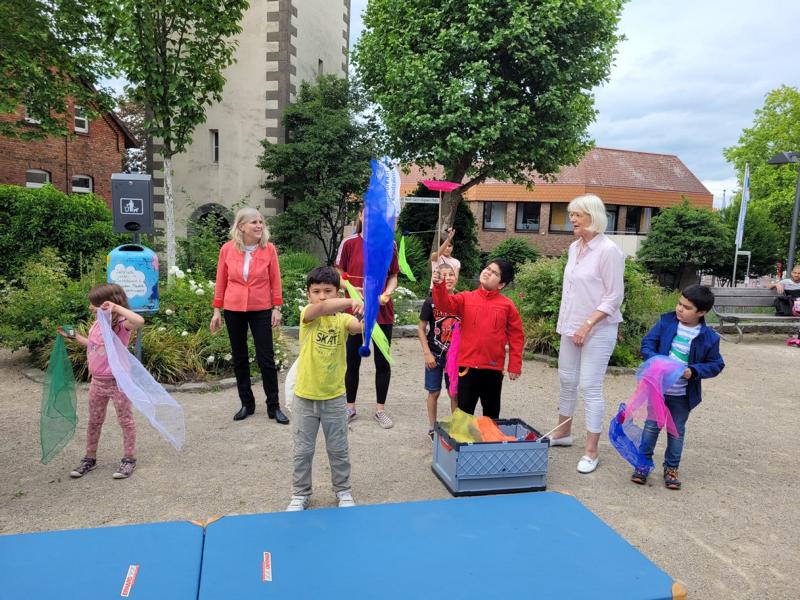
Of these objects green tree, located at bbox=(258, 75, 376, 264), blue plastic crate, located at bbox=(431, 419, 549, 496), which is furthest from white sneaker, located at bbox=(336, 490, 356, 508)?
green tree, located at bbox=(258, 75, 376, 264)

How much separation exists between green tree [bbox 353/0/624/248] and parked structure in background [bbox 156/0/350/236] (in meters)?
2.42

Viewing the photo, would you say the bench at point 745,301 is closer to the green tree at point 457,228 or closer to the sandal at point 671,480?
the green tree at point 457,228

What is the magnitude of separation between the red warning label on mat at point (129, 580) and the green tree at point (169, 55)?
689 cm

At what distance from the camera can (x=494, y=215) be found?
3366 centimetres

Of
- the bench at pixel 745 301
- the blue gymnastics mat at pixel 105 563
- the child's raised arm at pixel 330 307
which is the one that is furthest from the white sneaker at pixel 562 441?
the bench at pixel 745 301

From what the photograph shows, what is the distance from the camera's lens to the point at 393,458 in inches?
173

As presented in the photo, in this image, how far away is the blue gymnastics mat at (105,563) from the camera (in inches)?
80.6

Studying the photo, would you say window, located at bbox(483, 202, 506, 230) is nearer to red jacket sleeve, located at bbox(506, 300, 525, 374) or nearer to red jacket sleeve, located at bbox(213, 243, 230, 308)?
red jacket sleeve, located at bbox(213, 243, 230, 308)

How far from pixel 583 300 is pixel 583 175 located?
29.3 m

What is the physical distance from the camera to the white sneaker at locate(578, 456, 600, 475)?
4.20 metres

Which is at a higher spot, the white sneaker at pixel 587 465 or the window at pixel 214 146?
the window at pixel 214 146

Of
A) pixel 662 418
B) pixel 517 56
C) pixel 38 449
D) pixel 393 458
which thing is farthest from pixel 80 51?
pixel 662 418

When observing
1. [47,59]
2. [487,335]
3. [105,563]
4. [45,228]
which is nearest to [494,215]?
[47,59]

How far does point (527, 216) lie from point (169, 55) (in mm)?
26100
